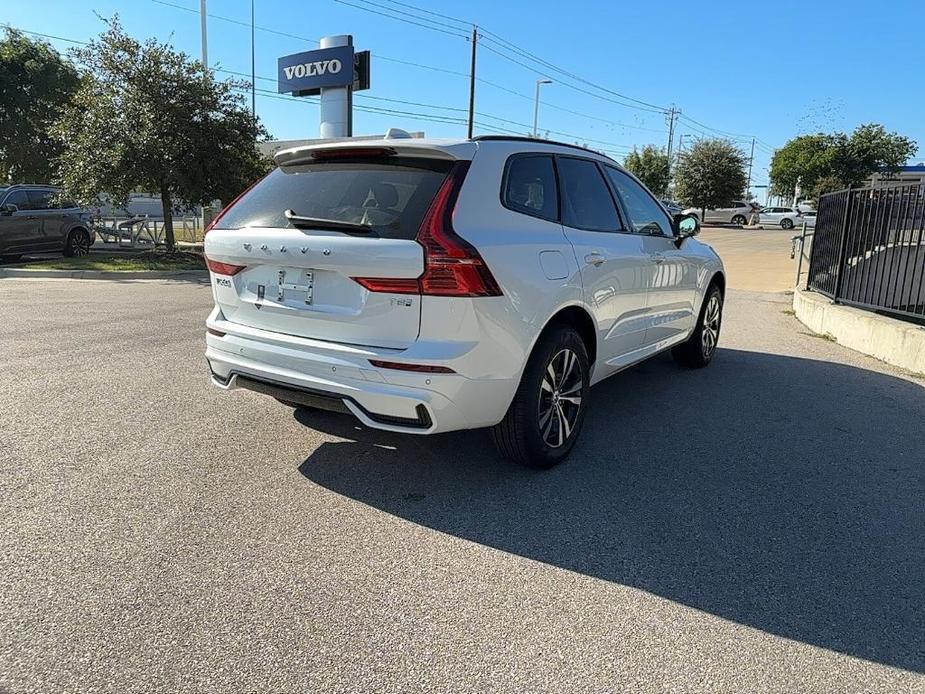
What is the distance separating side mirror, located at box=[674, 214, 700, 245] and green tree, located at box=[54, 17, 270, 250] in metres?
12.6

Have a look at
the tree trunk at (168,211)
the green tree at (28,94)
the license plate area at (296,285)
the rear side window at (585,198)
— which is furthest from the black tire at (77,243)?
the rear side window at (585,198)

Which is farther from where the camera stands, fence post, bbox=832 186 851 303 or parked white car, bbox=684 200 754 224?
parked white car, bbox=684 200 754 224

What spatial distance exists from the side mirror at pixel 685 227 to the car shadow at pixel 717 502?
1.37 metres

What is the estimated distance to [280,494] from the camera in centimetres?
363

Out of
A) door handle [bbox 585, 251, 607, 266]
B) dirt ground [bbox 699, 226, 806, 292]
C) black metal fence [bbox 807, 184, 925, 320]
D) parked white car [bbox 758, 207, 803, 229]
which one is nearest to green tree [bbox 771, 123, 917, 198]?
parked white car [bbox 758, 207, 803, 229]

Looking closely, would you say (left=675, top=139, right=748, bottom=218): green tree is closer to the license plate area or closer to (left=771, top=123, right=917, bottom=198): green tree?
(left=771, top=123, right=917, bottom=198): green tree

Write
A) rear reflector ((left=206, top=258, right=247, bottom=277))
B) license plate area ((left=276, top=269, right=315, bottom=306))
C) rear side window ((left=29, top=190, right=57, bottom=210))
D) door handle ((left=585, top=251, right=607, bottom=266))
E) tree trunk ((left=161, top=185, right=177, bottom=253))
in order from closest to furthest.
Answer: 1. license plate area ((left=276, top=269, right=315, bottom=306))
2. rear reflector ((left=206, top=258, right=247, bottom=277))
3. door handle ((left=585, top=251, right=607, bottom=266))
4. rear side window ((left=29, top=190, right=57, bottom=210))
5. tree trunk ((left=161, top=185, right=177, bottom=253))

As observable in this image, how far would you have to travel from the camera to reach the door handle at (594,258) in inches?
165

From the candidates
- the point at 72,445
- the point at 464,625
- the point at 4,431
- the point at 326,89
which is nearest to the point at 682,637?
the point at 464,625

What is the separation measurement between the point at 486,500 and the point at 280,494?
1.08 m

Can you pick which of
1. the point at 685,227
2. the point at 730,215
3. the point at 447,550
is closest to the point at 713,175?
the point at 730,215

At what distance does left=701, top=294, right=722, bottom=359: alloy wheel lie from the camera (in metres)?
6.59

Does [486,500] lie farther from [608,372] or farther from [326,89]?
[326,89]

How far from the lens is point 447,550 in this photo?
3.14m
